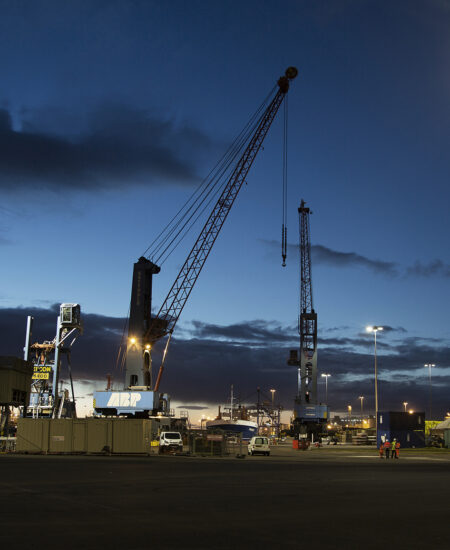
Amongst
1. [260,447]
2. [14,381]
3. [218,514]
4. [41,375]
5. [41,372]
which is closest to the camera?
[218,514]

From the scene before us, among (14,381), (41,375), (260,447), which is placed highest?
(41,375)

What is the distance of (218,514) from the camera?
1313cm

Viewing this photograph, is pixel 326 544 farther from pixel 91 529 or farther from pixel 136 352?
pixel 136 352

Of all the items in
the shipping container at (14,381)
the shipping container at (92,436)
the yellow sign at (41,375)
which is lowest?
the shipping container at (92,436)

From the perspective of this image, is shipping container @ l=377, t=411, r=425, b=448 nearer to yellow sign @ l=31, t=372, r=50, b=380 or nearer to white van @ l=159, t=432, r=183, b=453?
white van @ l=159, t=432, r=183, b=453

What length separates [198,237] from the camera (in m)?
79.9

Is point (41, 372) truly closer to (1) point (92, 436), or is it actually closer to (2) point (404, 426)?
(2) point (404, 426)

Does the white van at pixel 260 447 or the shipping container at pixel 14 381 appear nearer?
Result: the shipping container at pixel 14 381

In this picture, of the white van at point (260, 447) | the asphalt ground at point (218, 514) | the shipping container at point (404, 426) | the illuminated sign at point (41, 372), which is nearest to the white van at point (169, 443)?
the white van at point (260, 447)

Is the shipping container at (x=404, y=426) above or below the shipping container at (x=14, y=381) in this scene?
below

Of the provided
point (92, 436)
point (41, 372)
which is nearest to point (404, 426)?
point (92, 436)

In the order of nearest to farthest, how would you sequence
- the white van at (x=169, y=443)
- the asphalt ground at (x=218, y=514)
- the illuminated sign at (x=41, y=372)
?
the asphalt ground at (x=218, y=514), the white van at (x=169, y=443), the illuminated sign at (x=41, y=372)

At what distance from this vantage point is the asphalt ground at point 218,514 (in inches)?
394

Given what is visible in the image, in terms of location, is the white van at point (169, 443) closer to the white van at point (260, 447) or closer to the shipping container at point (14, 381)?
the white van at point (260, 447)
